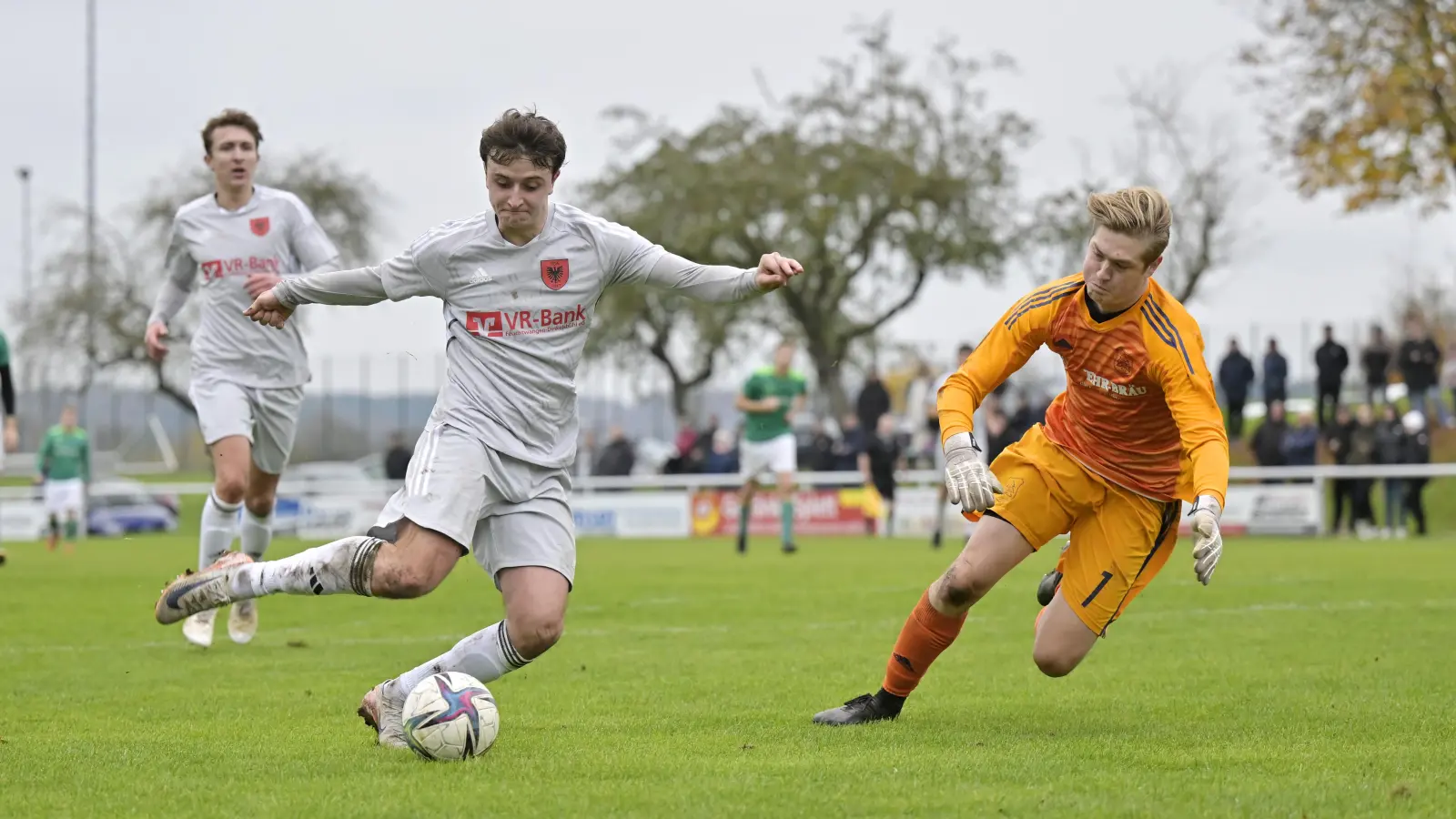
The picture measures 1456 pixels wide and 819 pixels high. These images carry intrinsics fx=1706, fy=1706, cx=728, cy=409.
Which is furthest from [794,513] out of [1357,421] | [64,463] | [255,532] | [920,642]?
[920,642]

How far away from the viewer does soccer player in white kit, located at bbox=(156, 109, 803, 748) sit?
239 inches

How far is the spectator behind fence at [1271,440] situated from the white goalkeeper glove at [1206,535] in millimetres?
20540

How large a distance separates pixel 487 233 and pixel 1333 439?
68.8 feet

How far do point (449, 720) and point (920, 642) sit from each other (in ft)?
6.42

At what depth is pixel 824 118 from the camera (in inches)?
1702

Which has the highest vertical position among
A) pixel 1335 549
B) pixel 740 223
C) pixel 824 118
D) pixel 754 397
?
pixel 824 118

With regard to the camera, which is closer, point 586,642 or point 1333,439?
point 586,642

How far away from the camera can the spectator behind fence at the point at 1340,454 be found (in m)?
24.1

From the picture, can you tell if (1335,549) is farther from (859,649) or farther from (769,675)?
(769,675)

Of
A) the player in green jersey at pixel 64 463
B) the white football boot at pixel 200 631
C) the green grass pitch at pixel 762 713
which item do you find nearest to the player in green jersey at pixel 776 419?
the green grass pitch at pixel 762 713

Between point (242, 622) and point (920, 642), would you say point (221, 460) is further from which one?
point (920, 642)

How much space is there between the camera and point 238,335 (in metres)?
10.2

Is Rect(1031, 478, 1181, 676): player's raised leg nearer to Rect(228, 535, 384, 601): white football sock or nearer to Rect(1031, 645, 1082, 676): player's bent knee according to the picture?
Rect(1031, 645, 1082, 676): player's bent knee

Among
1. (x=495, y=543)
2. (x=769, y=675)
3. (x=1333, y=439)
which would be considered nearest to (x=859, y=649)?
(x=769, y=675)
